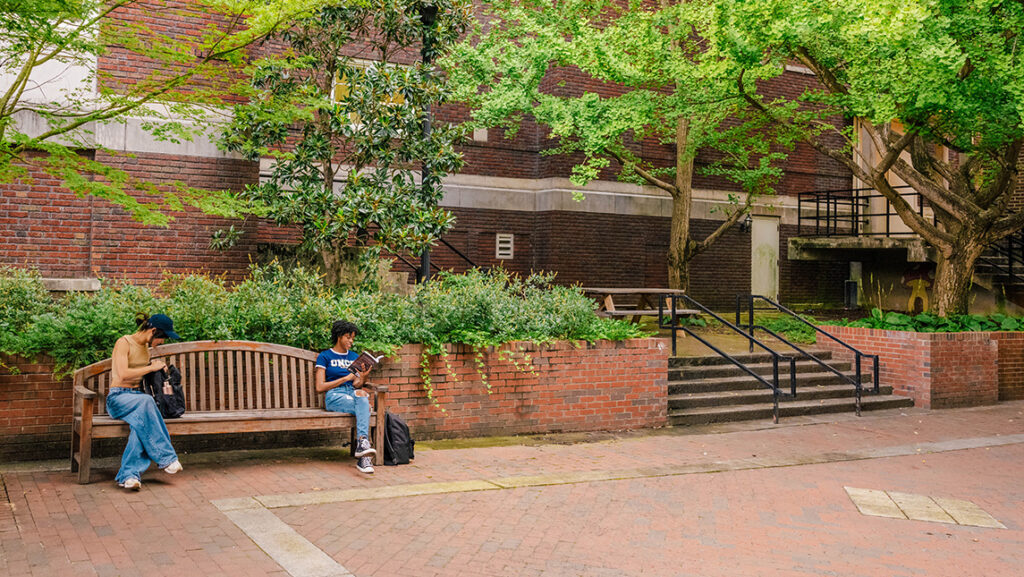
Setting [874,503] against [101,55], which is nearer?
[874,503]

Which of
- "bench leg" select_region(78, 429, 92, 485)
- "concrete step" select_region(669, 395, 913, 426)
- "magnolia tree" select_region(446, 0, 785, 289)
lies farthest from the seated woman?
"magnolia tree" select_region(446, 0, 785, 289)

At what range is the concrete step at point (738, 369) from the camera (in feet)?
40.3

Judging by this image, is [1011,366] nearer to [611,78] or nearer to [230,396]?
[611,78]

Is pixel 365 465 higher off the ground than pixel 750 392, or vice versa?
pixel 750 392

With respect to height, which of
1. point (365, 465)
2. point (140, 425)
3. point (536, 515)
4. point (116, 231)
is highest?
point (116, 231)

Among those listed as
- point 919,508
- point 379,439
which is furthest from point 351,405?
point 919,508

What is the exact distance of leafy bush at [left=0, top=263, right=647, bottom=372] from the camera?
7879mm

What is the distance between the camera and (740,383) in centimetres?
1242

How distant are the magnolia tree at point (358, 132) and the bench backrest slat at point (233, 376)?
9.12 feet

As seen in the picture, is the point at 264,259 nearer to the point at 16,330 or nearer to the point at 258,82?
the point at 258,82

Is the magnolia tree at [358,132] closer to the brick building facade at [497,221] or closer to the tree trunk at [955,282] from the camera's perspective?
the brick building facade at [497,221]

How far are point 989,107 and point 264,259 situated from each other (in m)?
11.0

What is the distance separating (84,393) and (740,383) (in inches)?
347

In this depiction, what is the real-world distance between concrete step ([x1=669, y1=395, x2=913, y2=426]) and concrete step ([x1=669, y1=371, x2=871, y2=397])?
0.43m
